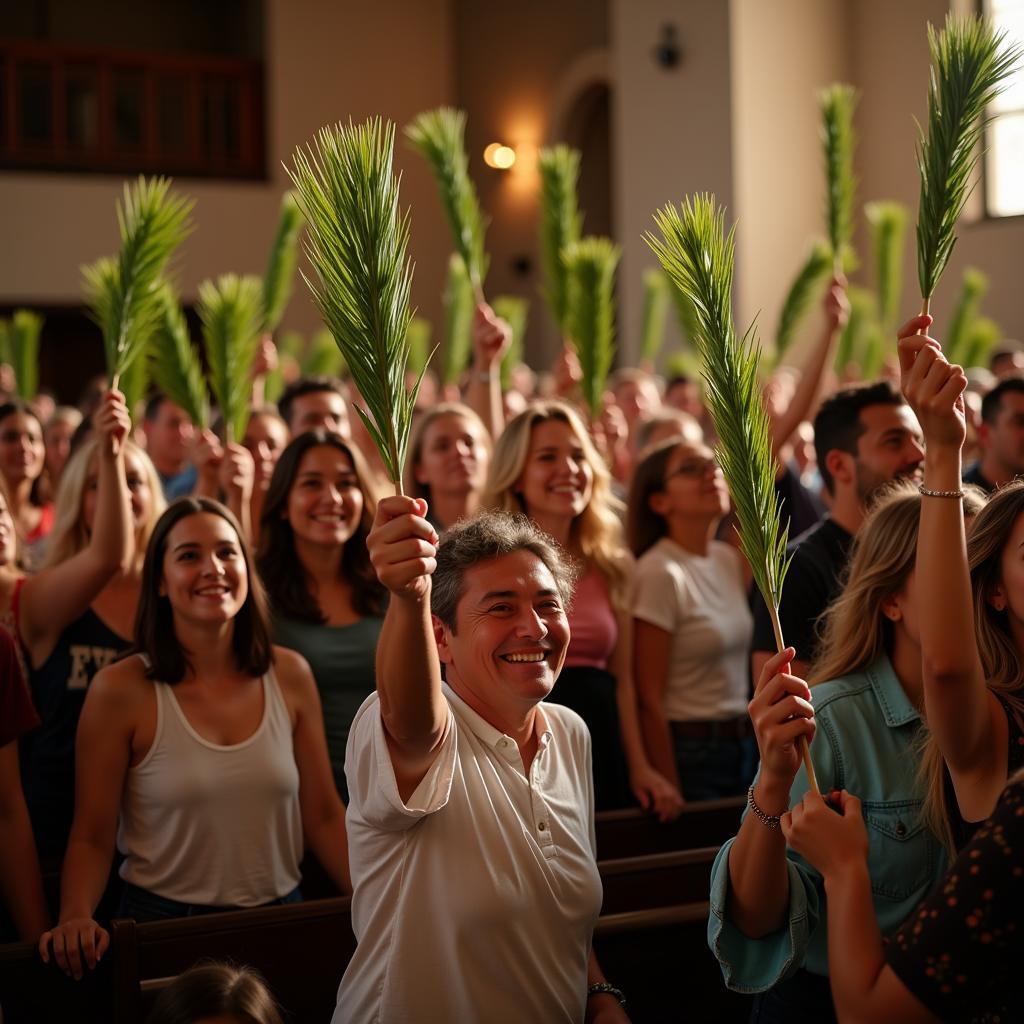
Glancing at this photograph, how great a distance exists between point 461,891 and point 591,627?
1.62 m

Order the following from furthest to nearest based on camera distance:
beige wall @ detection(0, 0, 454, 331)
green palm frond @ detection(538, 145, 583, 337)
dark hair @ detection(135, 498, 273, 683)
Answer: beige wall @ detection(0, 0, 454, 331), green palm frond @ detection(538, 145, 583, 337), dark hair @ detection(135, 498, 273, 683)

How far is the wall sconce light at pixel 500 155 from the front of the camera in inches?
533

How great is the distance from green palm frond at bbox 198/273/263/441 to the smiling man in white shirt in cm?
211

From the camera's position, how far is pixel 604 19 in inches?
482

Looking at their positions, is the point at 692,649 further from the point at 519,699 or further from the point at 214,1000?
the point at 214,1000

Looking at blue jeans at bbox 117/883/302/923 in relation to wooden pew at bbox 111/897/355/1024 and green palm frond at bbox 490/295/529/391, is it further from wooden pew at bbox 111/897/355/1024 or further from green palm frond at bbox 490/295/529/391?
green palm frond at bbox 490/295/529/391

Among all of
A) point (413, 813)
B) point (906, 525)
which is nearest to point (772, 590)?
point (906, 525)

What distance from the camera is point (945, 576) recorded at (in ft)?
5.77

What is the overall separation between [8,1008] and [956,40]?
2.18m

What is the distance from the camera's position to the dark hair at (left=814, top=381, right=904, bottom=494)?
11.0 ft

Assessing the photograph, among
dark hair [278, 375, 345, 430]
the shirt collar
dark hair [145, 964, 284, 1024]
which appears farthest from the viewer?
dark hair [278, 375, 345, 430]

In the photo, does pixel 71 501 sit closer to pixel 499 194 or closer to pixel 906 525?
pixel 906 525

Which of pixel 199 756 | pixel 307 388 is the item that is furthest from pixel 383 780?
pixel 307 388

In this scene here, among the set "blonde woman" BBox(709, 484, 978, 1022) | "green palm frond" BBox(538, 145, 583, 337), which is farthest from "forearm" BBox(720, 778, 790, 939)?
"green palm frond" BBox(538, 145, 583, 337)
